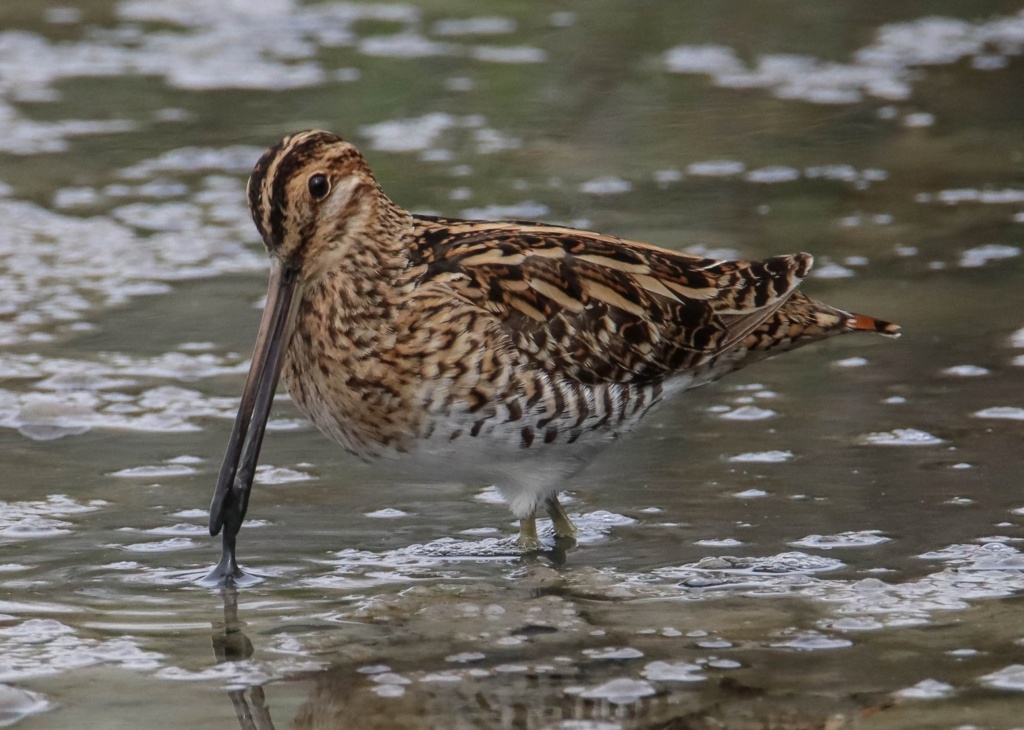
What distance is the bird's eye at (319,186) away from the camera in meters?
5.42

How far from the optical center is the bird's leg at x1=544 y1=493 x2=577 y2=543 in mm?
5738

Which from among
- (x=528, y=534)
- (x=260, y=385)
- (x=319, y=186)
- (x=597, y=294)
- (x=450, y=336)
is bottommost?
(x=528, y=534)

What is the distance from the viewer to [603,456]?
6.48 m

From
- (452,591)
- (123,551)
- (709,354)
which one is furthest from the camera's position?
(709,354)

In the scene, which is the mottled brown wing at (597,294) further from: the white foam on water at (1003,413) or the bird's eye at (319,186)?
the white foam on water at (1003,413)

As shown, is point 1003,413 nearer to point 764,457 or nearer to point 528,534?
point 764,457

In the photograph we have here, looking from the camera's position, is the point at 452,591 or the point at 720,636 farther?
the point at 452,591

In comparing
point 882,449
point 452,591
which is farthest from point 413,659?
point 882,449

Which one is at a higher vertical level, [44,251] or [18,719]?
[44,251]

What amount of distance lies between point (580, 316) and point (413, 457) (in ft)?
2.35

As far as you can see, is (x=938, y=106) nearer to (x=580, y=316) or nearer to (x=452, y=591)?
(x=580, y=316)

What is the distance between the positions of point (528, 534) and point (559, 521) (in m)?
0.14

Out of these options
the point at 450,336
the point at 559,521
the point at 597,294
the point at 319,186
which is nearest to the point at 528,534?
the point at 559,521

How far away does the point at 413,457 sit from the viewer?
18.1ft
